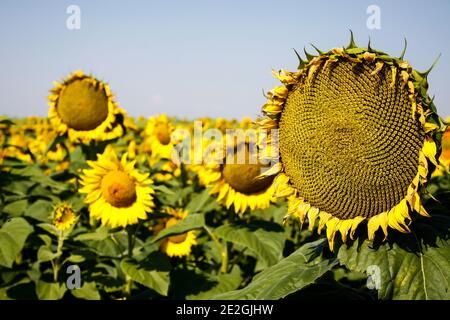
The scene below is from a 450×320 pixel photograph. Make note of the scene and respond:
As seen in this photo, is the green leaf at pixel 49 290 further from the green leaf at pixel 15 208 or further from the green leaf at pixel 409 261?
the green leaf at pixel 409 261

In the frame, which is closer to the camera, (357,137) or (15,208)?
(357,137)

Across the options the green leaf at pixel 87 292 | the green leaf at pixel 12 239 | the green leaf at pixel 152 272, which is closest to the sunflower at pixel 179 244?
the green leaf at pixel 152 272

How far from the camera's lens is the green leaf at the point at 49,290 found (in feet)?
12.1

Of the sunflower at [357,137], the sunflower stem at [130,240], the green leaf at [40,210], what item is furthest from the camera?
the green leaf at [40,210]

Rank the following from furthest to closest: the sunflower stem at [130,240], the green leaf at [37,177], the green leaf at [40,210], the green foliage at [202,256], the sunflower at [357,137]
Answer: the green leaf at [37,177] → the green leaf at [40,210] → the sunflower stem at [130,240] → the green foliage at [202,256] → the sunflower at [357,137]

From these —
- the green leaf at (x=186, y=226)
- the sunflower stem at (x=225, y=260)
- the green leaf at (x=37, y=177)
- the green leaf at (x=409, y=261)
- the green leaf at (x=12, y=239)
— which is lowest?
the sunflower stem at (x=225, y=260)

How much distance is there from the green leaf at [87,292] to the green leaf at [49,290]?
0.29ft

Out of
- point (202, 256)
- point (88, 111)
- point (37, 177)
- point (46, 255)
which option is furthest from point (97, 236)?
point (88, 111)

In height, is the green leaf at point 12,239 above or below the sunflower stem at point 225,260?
above

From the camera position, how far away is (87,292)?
3.74 m

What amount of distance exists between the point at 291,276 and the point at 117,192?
200cm

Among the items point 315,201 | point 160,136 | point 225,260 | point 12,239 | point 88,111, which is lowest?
point 225,260

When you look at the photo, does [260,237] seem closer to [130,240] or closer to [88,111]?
[130,240]
